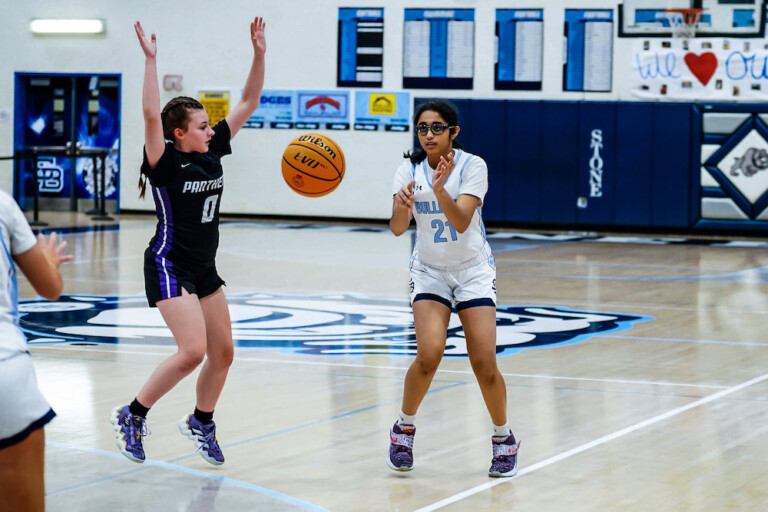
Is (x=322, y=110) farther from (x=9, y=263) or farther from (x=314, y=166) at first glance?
(x=9, y=263)

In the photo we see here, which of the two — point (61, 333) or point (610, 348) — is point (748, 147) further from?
point (61, 333)

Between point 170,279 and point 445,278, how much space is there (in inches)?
50.6

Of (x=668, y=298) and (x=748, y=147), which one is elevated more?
(x=748, y=147)

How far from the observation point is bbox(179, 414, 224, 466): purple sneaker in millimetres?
5688

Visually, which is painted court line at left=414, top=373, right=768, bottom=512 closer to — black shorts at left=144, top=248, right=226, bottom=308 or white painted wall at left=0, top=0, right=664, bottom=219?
black shorts at left=144, top=248, right=226, bottom=308

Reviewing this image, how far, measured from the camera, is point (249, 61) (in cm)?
2292

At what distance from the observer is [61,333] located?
32.3 feet

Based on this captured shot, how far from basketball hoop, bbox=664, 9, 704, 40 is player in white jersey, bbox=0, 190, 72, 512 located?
18.3 m

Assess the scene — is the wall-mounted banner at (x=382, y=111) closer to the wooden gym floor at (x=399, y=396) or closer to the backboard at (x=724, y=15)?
the backboard at (x=724, y=15)

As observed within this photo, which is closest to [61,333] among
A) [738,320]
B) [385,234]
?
[738,320]

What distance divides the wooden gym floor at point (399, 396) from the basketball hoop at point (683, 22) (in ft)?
22.4

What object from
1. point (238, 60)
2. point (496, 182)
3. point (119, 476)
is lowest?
point (119, 476)

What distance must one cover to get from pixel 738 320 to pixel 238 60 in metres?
14.2

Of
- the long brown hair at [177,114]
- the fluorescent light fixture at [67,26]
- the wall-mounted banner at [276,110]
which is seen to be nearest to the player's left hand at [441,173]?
the long brown hair at [177,114]
